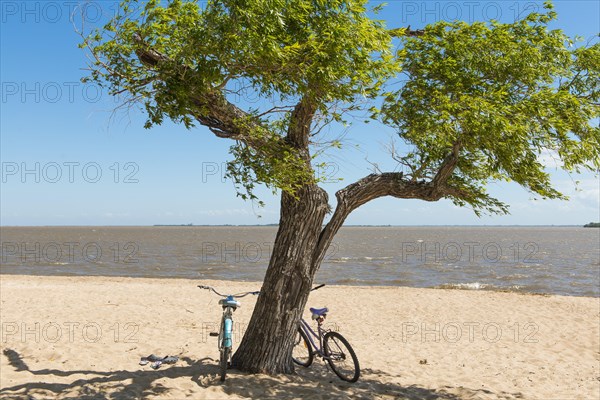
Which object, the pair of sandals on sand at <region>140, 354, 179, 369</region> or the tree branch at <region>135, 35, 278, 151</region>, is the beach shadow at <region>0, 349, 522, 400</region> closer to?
the pair of sandals on sand at <region>140, 354, 179, 369</region>

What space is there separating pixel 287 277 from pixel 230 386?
176 centimetres

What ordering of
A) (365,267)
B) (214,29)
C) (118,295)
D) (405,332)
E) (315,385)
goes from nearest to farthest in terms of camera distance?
1. (214,29)
2. (315,385)
3. (405,332)
4. (118,295)
5. (365,267)

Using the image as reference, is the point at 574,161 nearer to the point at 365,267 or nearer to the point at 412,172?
the point at 412,172

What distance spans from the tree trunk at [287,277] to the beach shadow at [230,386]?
0.49 metres

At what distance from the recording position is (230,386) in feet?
24.0

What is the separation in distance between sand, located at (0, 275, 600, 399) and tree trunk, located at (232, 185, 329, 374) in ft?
1.63

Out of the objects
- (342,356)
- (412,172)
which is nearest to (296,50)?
(412,172)

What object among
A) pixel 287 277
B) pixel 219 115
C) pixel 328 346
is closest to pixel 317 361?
pixel 328 346

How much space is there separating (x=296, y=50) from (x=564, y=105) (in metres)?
3.47

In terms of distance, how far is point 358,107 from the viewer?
21.6ft

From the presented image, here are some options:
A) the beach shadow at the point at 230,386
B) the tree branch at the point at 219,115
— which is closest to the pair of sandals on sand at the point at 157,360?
the beach shadow at the point at 230,386

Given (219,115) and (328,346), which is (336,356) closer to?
(328,346)

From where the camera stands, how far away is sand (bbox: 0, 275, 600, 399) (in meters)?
7.58

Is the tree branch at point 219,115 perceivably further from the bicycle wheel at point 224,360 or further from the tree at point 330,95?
the bicycle wheel at point 224,360
